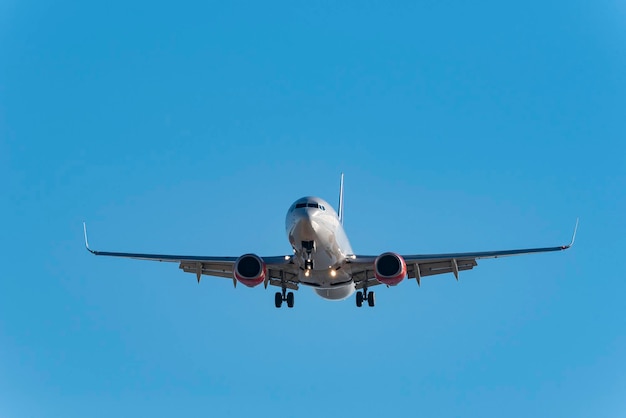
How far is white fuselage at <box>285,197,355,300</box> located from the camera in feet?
151

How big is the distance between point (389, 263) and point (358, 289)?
476cm

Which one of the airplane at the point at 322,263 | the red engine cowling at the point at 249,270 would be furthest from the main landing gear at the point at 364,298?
the red engine cowling at the point at 249,270

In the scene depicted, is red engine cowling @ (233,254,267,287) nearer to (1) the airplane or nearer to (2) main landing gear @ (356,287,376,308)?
(1) the airplane

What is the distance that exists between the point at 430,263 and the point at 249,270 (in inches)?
360

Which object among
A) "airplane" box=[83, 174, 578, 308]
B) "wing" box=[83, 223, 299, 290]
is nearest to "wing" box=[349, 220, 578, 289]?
"airplane" box=[83, 174, 578, 308]

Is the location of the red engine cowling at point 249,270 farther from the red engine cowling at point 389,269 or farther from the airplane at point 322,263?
the red engine cowling at point 389,269

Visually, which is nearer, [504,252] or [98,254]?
[504,252]

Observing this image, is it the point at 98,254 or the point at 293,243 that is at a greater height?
the point at 98,254

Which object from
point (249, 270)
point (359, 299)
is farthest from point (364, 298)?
point (249, 270)

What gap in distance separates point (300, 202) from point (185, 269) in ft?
31.2

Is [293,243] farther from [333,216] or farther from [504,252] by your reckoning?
[504,252]

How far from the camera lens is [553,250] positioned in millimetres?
48500

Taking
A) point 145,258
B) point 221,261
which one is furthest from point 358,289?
point 145,258

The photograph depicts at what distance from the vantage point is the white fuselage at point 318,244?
46.0 m
